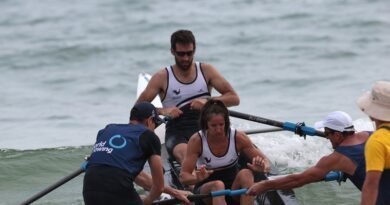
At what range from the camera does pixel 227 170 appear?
8.33 metres

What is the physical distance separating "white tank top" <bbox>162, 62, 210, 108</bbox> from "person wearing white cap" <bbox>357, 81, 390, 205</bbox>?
3.21m

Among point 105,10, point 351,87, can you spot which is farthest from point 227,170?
point 105,10

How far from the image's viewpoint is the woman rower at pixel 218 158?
7.84m

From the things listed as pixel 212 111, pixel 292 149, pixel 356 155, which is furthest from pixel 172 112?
pixel 292 149

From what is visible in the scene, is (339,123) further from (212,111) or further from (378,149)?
(212,111)

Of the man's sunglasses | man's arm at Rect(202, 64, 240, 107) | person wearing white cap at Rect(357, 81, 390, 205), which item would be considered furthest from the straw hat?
man's arm at Rect(202, 64, 240, 107)

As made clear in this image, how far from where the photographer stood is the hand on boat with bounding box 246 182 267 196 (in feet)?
24.3

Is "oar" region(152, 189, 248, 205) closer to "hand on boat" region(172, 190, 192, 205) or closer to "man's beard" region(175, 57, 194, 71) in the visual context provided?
"hand on boat" region(172, 190, 192, 205)

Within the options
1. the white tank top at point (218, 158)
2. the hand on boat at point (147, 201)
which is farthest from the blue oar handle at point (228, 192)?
the hand on boat at point (147, 201)

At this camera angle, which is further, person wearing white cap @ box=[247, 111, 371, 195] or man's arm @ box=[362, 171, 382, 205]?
person wearing white cap @ box=[247, 111, 371, 195]

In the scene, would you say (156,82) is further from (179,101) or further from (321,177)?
(321,177)

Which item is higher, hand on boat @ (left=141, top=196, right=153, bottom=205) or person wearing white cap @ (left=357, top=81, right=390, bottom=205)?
person wearing white cap @ (left=357, top=81, right=390, bottom=205)

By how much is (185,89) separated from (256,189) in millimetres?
2197

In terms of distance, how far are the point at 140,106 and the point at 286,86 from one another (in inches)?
416
